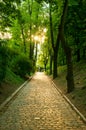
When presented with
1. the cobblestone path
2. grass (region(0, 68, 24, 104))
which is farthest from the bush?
the cobblestone path

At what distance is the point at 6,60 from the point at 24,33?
34517 mm

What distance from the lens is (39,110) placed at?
517 inches

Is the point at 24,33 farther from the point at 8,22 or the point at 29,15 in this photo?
the point at 8,22

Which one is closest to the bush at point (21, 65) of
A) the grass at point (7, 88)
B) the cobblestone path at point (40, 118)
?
the grass at point (7, 88)

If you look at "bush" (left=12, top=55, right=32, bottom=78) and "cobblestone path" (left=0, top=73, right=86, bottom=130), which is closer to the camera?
"cobblestone path" (left=0, top=73, right=86, bottom=130)

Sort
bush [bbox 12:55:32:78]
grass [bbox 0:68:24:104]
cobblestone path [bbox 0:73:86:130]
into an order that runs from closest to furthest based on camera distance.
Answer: cobblestone path [bbox 0:73:86:130]
grass [bbox 0:68:24:104]
bush [bbox 12:55:32:78]

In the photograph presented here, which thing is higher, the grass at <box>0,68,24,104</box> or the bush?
the bush

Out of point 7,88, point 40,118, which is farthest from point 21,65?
point 40,118

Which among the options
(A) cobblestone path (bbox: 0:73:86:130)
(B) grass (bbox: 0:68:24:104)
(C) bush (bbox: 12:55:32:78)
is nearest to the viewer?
(A) cobblestone path (bbox: 0:73:86:130)

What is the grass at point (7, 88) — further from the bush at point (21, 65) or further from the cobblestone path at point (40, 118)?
the bush at point (21, 65)

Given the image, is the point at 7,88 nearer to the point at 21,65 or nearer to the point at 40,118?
the point at 40,118

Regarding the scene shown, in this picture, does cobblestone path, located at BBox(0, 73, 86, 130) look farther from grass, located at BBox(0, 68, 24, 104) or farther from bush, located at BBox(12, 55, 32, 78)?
bush, located at BBox(12, 55, 32, 78)

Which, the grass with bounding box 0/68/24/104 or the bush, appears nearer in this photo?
the grass with bounding box 0/68/24/104

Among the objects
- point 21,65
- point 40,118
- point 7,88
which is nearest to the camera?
point 40,118
